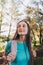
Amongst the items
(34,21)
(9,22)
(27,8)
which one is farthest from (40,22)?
(9,22)

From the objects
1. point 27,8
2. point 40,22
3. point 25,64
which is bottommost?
point 25,64

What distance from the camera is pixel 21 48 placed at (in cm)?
91

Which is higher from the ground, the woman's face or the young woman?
the woman's face

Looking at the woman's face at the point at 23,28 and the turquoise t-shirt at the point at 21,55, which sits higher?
the woman's face at the point at 23,28

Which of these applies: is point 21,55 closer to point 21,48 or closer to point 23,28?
point 21,48

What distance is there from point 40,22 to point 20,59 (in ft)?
2.36

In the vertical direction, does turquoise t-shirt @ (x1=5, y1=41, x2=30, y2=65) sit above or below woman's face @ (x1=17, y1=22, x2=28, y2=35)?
below

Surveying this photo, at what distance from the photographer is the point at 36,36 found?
1517mm

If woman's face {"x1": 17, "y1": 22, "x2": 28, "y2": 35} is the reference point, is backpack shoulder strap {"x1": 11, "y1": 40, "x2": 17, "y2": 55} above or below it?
below

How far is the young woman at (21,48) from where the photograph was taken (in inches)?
35.5

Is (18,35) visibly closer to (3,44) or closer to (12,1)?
(3,44)

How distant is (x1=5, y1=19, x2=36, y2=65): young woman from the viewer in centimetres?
90

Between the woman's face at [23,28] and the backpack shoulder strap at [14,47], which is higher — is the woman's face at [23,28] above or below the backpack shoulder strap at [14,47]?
above

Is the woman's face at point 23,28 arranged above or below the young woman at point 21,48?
above
